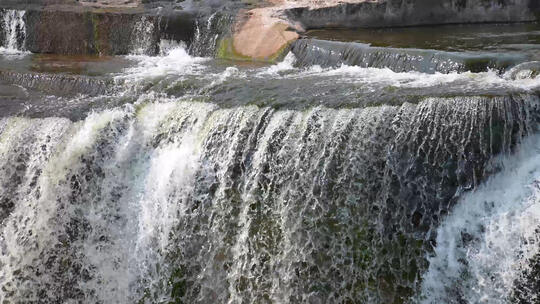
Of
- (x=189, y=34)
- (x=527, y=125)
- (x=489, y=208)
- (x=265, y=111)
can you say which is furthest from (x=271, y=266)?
(x=189, y=34)

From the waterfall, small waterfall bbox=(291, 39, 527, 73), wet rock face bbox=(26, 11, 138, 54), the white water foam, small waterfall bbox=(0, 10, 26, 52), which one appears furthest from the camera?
small waterfall bbox=(0, 10, 26, 52)

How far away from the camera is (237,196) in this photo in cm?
640

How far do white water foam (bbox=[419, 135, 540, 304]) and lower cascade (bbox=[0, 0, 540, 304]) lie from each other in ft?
0.04

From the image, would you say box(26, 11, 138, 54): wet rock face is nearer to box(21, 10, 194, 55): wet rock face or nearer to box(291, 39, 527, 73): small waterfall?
box(21, 10, 194, 55): wet rock face

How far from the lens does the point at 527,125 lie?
18.7ft

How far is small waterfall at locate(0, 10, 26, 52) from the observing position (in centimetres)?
1163

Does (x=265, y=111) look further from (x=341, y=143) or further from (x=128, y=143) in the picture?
(x=128, y=143)

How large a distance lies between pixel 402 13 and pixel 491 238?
6077 millimetres

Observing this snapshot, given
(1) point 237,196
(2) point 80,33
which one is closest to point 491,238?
(1) point 237,196

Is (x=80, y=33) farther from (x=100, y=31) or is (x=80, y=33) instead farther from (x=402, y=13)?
(x=402, y=13)

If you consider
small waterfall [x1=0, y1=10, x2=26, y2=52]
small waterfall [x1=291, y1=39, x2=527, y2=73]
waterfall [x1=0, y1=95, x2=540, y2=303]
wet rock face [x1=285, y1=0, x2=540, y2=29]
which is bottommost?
waterfall [x1=0, y1=95, x2=540, y2=303]

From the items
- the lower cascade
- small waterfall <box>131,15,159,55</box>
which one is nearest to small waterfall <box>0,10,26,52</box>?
small waterfall <box>131,15,159,55</box>

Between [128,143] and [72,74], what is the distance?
106 inches

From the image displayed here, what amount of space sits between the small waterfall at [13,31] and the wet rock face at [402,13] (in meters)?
4.87
